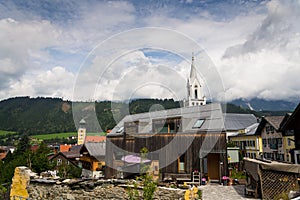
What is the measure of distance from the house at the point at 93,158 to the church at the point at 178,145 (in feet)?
18.7

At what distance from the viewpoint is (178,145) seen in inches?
637

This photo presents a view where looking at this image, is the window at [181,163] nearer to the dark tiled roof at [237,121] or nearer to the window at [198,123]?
the window at [198,123]

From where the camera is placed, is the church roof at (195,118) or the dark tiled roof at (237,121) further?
the dark tiled roof at (237,121)

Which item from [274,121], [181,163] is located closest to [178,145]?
[181,163]

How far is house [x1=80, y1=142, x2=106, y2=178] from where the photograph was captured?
25.6m

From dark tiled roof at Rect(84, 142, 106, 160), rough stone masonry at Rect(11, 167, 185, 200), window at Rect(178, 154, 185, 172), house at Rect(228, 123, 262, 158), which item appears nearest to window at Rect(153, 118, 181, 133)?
window at Rect(178, 154, 185, 172)

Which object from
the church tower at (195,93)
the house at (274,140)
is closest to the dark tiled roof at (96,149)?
the house at (274,140)

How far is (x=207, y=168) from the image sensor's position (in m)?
15.7

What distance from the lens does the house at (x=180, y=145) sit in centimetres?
1523

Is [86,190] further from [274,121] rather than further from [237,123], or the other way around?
[237,123]

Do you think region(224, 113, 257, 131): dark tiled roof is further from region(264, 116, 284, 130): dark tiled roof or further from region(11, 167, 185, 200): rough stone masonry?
region(11, 167, 185, 200): rough stone masonry

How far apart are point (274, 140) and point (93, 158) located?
19.5 meters

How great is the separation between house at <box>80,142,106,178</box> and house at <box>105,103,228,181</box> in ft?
20.5

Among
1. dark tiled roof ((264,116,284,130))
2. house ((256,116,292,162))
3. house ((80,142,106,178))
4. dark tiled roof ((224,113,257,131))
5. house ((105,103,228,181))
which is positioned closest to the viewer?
house ((105,103,228,181))
